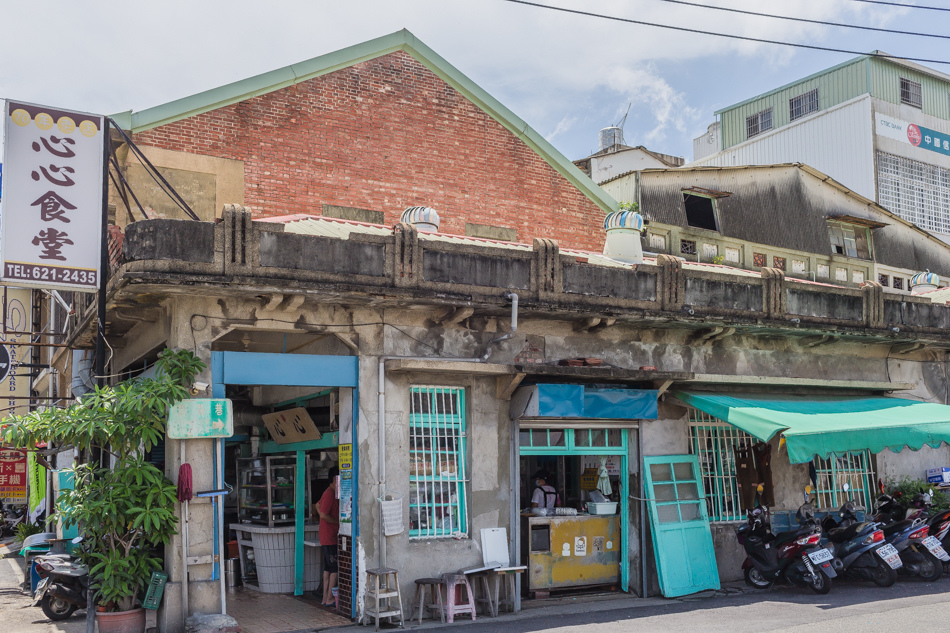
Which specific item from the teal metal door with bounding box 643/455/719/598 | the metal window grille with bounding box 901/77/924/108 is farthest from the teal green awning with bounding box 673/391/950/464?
the metal window grille with bounding box 901/77/924/108

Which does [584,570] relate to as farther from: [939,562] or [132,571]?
[132,571]

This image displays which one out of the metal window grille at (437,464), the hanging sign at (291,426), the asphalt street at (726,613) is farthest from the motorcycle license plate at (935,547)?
the hanging sign at (291,426)

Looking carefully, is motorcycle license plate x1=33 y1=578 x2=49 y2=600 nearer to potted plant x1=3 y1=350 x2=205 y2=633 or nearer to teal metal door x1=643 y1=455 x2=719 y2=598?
potted plant x1=3 y1=350 x2=205 y2=633

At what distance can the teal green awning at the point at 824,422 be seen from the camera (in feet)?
39.9

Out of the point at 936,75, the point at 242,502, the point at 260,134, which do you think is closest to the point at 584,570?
the point at 242,502

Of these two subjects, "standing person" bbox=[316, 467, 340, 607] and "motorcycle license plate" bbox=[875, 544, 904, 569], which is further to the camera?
"motorcycle license plate" bbox=[875, 544, 904, 569]

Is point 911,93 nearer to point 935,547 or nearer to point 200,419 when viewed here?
point 935,547

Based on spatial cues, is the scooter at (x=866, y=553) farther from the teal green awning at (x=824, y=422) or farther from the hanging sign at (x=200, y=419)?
the hanging sign at (x=200, y=419)

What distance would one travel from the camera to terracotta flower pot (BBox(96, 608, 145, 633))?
9.84 meters

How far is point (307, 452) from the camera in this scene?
1406cm

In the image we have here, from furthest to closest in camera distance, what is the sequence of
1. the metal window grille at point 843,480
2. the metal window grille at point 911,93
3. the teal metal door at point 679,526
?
1. the metal window grille at point 911,93
2. the metal window grille at point 843,480
3. the teal metal door at point 679,526

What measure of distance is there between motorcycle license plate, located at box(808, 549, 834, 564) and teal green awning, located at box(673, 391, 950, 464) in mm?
1481

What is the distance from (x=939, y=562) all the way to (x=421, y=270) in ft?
30.2

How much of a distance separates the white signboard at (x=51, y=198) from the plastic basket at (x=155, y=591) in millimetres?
3451
